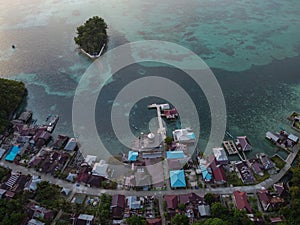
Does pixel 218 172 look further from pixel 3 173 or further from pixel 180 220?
pixel 3 173

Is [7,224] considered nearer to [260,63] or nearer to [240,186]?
[240,186]

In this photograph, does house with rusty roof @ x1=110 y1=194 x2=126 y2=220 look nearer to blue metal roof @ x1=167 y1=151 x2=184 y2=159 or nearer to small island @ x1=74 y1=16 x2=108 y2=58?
blue metal roof @ x1=167 y1=151 x2=184 y2=159

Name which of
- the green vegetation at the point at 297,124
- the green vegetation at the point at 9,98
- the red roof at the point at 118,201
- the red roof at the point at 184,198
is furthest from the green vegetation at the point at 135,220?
the green vegetation at the point at 297,124

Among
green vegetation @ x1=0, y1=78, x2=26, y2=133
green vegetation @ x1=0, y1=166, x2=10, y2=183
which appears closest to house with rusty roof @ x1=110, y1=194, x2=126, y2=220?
green vegetation @ x1=0, y1=166, x2=10, y2=183

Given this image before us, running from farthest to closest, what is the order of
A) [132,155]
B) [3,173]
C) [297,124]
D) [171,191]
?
1. [297,124]
2. [132,155]
3. [3,173]
4. [171,191]

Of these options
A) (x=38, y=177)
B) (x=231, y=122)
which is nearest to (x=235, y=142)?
(x=231, y=122)

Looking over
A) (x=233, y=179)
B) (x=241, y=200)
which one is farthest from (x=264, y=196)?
(x=233, y=179)
